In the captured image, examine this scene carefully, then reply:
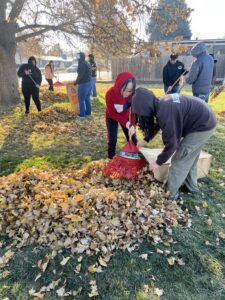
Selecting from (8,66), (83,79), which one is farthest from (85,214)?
(8,66)

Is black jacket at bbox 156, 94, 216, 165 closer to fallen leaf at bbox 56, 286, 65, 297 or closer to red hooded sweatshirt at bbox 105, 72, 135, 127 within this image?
red hooded sweatshirt at bbox 105, 72, 135, 127

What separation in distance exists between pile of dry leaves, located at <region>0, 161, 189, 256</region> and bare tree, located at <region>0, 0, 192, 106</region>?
524 centimetres

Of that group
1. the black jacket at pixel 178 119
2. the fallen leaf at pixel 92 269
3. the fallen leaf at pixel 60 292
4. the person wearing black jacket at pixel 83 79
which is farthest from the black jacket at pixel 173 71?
the fallen leaf at pixel 60 292

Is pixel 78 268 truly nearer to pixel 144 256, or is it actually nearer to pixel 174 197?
pixel 144 256

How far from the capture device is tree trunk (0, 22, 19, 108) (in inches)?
372

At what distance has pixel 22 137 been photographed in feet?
21.0

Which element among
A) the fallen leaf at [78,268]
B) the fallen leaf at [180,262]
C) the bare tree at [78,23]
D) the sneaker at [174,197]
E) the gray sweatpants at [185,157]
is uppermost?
the bare tree at [78,23]

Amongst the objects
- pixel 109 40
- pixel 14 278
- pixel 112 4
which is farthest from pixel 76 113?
pixel 14 278

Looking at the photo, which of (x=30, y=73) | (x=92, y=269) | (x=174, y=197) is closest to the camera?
(x=92, y=269)

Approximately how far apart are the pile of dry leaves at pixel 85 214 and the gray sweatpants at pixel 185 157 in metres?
0.20

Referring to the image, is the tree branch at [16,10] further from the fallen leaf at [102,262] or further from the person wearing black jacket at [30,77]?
the fallen leaf at [102,262]

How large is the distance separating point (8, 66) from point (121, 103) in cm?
735

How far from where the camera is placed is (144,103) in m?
2.69

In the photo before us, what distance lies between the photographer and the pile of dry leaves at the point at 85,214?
9.27 ft
